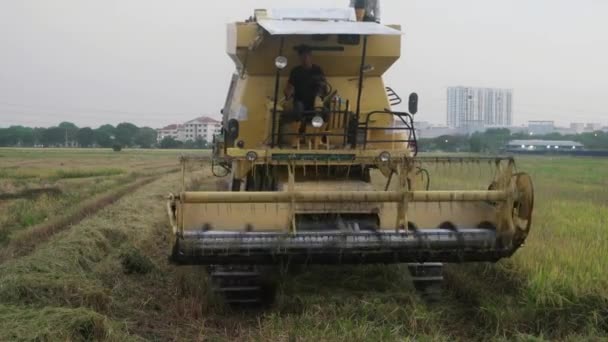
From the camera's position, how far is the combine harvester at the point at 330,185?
5.90 metres

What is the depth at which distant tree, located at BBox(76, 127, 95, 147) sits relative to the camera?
112 metres

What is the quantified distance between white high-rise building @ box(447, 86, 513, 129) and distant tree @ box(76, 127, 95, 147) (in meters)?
75.0

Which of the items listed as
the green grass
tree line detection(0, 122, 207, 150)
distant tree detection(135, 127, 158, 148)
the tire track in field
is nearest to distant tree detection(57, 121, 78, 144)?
tree line detection(0, 122, 207, 150)

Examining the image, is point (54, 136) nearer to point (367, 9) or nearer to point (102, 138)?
point (102, 138)

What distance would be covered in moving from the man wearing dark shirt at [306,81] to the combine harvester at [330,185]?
6 cm

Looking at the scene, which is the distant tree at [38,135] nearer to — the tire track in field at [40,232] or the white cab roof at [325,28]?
the tire track in field at [40,232]

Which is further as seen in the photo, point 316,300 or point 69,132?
point 69,132

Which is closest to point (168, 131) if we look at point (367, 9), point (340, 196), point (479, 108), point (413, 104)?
point (479, 108)

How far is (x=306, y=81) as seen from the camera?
752 cm

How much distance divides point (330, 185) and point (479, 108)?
4126 cm

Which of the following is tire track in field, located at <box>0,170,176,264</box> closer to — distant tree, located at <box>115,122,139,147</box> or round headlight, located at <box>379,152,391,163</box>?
round headlight, located at <box>379,152,391,163</box>

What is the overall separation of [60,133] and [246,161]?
4456 inches

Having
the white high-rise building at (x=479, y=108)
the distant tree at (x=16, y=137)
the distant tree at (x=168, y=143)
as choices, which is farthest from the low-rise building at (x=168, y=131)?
the white high-rise building at (x=479, y=108)

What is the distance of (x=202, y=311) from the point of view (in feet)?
20.7
